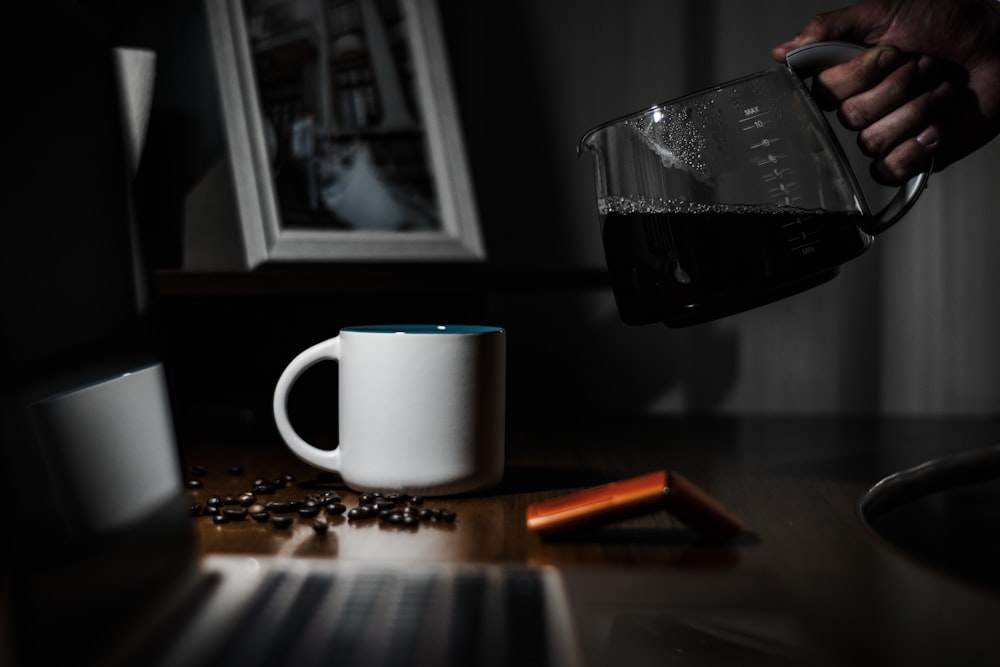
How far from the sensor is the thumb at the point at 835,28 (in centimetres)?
75

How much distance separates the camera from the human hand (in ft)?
2.39

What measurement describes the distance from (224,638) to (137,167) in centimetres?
79

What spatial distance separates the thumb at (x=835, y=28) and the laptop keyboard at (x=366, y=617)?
0.46 m

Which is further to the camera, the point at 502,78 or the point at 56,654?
the point at 502,78

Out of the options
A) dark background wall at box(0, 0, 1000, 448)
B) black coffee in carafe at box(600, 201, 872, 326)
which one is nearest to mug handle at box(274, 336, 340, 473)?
black coffee in carafe at box(600, 201, 872, 326)

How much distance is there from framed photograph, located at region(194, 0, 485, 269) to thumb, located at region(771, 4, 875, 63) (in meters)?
0.47

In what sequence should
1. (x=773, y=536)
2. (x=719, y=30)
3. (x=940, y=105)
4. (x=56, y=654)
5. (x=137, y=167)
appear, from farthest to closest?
(x=719, y=30) → (x=137, y=167) → (x=940, y=105) → (x=773, y=536) → (x=56, y=654)

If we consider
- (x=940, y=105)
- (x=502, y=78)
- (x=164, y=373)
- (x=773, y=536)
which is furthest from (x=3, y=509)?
(x=502, y=78)

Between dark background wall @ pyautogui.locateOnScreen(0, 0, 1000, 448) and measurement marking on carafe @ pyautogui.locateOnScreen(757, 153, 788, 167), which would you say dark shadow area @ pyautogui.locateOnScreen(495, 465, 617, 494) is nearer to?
measurement marking on carafe @ pyautogui.locateOnScreen(757, 153, 788, 167)

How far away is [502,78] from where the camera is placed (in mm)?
1258

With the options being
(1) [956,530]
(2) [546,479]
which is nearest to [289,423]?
(2) [546,479]

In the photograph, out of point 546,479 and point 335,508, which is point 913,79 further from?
point 335,508

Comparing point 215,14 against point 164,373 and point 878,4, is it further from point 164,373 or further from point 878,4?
point 878,4

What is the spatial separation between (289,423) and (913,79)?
0.55 metres
